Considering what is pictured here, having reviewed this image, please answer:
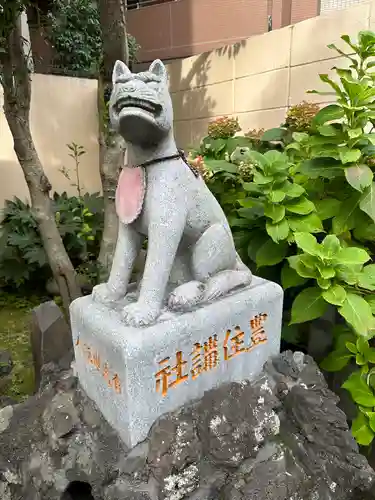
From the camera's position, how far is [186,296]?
1.21 meters

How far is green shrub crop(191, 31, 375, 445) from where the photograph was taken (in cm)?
137

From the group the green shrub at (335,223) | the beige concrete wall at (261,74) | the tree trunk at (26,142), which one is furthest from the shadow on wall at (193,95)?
the green shrub at (335,223)

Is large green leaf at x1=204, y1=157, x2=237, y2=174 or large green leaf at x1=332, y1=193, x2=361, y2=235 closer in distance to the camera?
large green leaf at x1=332, y1=193, x2=361, y2=235

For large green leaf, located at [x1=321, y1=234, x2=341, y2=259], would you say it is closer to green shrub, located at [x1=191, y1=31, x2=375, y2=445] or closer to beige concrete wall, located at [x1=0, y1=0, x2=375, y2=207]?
green shrub, located at [x1=191, y1=31, x2=375, y2=445]

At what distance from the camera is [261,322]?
1.38 metres

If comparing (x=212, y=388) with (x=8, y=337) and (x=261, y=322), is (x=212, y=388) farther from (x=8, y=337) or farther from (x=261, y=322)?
(x=8, y=337)

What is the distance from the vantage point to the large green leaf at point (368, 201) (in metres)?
1.47

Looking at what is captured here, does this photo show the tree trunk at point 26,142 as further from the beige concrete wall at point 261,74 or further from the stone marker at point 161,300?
the beige concrete wall at point 261,74

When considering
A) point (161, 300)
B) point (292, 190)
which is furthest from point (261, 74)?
point (161, 300)

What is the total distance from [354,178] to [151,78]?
2.74ft

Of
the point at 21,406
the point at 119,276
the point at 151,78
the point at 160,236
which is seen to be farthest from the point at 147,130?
the point at 21,406

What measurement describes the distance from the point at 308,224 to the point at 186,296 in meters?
0.67

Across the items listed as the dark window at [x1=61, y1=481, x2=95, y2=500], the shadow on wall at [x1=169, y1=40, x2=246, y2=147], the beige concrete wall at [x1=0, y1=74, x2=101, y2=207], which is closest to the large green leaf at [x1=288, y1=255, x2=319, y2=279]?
the dark window at [x1=61, y1=481, x2=95, y2=500]

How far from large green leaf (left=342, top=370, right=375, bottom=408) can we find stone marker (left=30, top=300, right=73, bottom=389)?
129 cm
